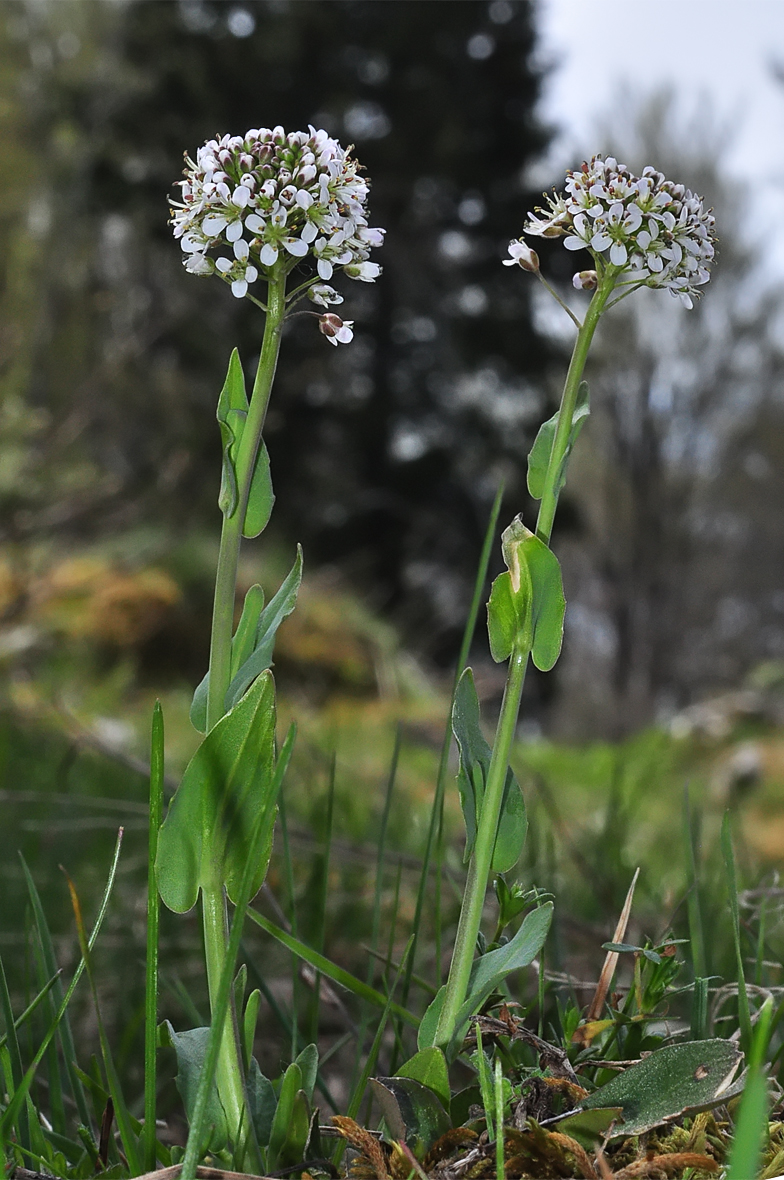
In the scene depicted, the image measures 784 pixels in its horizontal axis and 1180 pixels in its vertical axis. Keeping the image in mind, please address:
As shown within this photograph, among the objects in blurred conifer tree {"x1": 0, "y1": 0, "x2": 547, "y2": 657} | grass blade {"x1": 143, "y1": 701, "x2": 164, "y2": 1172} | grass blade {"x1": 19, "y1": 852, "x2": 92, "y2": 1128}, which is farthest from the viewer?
blurred conifer tree {"x1": 0, "y1": 0, "x2": 547, "y2": 657}

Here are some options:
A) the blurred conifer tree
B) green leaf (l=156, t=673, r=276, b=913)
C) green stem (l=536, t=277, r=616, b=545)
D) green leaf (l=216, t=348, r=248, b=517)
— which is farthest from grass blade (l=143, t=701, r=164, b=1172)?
the blurred conifer tree

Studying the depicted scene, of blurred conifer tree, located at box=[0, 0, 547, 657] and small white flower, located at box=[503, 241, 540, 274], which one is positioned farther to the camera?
blurred conifer tree, located at box=[0, 0, 547, 657]

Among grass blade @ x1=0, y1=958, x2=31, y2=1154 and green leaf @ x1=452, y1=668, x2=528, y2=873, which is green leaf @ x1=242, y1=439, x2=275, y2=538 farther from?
grass blade @ x1=0, y1=958, x2=31, y2=1154

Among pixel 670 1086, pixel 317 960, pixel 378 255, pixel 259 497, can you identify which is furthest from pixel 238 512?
pixel 378 255

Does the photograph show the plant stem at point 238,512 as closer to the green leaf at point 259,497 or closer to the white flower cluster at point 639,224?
the green leaf at point 259,497

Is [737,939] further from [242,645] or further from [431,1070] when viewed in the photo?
[242,645]
